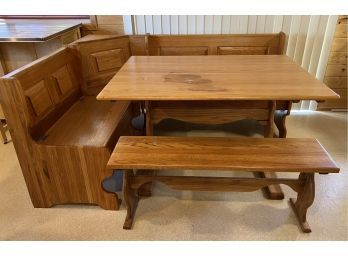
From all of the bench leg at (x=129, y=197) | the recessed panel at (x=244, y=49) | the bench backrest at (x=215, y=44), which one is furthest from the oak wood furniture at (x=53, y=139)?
the recessed panel at (x=244, y=49)

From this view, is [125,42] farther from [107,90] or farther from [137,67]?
[107,90]

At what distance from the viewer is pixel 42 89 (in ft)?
5.74

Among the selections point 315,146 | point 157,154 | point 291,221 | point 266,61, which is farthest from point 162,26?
point 291,221

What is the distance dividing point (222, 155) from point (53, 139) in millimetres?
1068

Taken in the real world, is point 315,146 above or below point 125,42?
below

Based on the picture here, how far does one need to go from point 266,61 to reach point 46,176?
5.77 feet

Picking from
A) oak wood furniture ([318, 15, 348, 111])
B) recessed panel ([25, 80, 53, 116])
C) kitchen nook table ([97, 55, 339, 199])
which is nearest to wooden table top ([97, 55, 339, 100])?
kitchen nook table ([97, 55, 339, 199])

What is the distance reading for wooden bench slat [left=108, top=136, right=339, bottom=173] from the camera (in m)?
1.40

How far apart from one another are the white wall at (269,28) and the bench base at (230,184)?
173 centimetres

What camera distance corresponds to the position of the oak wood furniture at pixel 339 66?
9.09 feet

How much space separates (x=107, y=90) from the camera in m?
1.55

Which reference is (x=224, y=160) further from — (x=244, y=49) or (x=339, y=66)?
(x=339, y=66)

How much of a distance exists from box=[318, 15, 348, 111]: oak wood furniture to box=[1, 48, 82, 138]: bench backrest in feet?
8.53
